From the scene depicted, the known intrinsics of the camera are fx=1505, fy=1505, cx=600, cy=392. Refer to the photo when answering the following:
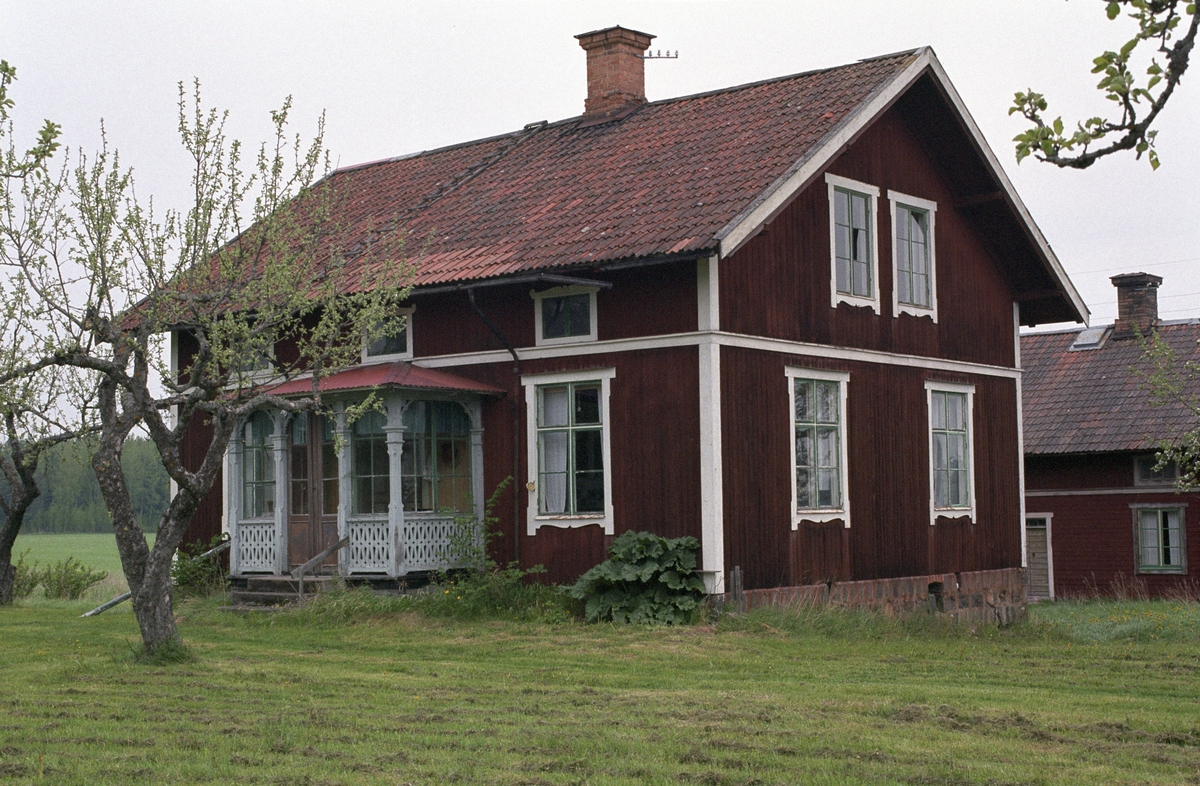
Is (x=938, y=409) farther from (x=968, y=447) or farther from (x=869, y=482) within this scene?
(x=869, y=482)

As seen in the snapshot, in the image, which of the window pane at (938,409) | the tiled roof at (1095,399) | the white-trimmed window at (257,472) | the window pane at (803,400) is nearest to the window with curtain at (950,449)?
the window pane at (938,409)

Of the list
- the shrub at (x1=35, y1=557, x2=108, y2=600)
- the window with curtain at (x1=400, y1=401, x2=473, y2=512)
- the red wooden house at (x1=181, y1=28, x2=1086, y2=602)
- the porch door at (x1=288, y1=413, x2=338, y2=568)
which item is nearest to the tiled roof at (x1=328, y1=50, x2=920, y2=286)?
the red wooden house at (x1=181, y1=28, x2=1086, y2=602)

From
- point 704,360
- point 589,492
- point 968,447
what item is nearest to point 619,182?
point 704,360

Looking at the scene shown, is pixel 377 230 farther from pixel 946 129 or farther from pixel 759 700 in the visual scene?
pixel 759 700

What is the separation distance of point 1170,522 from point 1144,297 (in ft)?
21.4

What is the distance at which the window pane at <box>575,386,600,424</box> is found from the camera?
18.9 metres

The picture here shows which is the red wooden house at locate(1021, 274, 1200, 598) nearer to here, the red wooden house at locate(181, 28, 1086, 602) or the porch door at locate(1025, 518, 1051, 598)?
the porch door at locate(1025, 518, 1051, 598)

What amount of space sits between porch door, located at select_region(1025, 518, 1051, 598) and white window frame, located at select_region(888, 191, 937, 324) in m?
12.1

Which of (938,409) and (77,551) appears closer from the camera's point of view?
(938,409)

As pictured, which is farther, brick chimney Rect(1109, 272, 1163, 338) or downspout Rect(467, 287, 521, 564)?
brick chimney Rect(1109, 272, 1163, 338)

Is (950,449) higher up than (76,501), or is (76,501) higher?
(950,449)

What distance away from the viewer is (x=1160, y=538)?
3125cm

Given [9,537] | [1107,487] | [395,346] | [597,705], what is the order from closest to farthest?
[597,705]
[395,346]
[9,537]
[1107,487]

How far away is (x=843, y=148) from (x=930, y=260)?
346cm
